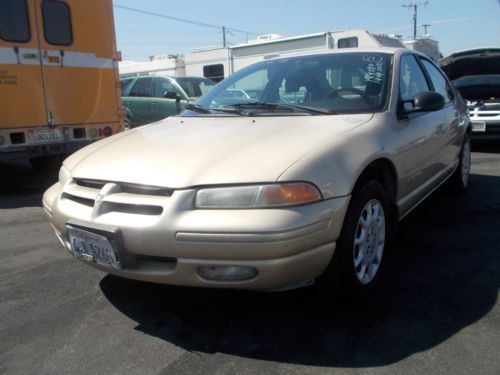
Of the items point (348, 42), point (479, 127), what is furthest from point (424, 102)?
point (348, 42)

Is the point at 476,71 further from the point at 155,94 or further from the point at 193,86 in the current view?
the point at 155,94

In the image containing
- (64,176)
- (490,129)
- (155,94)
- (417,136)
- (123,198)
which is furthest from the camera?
(155,94)

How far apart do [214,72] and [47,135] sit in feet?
31.1

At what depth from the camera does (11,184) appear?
22.8 feet

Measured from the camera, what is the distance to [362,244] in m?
2.76

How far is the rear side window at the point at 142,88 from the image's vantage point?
10516mm

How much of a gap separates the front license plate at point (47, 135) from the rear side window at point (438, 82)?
469 centimetres

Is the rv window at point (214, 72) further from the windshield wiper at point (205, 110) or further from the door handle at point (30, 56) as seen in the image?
the windshield wiper at point (205, 110)

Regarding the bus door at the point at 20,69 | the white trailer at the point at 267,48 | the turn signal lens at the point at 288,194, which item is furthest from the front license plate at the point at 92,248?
→ the white trailer at the point at 267,48

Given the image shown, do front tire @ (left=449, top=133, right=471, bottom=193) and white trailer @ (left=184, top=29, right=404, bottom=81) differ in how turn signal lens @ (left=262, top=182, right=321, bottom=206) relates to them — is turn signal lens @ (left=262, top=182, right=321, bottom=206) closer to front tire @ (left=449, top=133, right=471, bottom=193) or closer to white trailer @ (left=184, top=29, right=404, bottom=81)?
front tire @ (left=449, top=133, right=471, bottom=193)

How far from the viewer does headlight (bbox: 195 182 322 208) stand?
89.7 inches

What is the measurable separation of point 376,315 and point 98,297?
1.69 meters

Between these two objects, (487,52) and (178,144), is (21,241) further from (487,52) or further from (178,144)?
(487,52)

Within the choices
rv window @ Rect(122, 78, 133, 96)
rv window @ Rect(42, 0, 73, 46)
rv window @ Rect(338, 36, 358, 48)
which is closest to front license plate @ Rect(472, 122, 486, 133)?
rv window @ Rect(338, 36, 358, 48)
